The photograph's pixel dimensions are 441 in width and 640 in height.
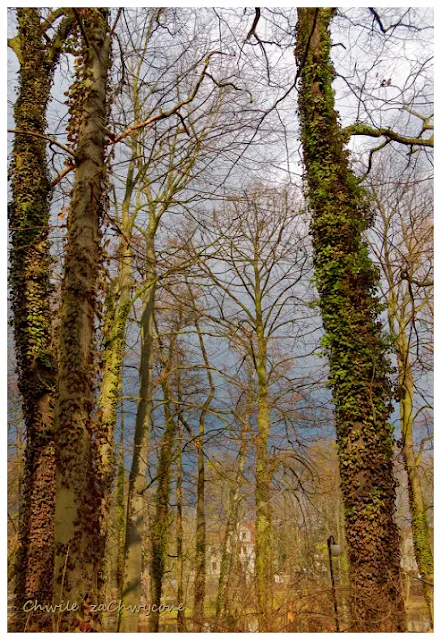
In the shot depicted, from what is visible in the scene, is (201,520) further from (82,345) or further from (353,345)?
(82,345)

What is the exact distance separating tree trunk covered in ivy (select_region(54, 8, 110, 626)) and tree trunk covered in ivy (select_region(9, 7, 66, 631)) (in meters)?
1.74

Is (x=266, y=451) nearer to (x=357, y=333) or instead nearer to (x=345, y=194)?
(x=357, y=333)

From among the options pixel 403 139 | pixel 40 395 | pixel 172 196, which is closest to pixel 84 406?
pixel 40 395

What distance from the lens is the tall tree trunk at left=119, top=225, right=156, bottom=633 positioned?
301 inches

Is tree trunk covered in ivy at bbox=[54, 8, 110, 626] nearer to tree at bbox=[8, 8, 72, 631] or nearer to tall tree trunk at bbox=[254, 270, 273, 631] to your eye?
tree at bbox=[8, 8, 72, 631]

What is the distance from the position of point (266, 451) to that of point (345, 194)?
6310mm

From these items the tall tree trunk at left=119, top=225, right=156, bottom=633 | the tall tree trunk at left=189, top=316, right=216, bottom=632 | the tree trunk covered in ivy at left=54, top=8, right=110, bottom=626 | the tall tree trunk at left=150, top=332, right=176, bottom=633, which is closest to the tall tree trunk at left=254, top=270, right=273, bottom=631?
the tall tree trunk at left=189, top=316, right=216, bottom=632

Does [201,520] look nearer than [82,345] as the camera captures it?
No

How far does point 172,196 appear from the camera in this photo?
9.88 meters

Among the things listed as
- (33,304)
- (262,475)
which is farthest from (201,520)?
(33,304)

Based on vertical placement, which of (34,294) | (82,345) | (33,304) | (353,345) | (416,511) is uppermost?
(34,294)

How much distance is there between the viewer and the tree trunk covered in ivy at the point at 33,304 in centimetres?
616

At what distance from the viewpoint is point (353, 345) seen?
563 centimetres

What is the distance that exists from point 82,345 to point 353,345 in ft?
10.4
